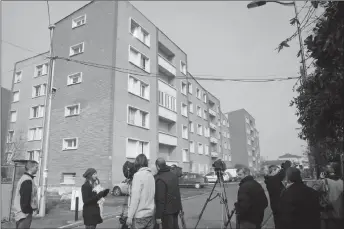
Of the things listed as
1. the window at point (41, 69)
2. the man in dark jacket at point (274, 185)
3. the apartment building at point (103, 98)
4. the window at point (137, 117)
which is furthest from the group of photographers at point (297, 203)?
the window at point (41, 69)

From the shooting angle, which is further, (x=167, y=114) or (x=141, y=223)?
(x=167, y=114)

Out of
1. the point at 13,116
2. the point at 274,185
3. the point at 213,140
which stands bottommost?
the point at 274,185

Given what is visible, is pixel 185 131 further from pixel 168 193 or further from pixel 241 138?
pixel 241 138

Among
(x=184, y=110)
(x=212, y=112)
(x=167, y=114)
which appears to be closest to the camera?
(x=167, y=114)

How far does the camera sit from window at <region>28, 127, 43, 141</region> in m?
29.2

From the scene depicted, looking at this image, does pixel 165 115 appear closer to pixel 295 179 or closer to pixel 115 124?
pixel 115 124

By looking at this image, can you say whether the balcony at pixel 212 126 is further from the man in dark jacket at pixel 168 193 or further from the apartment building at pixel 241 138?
the man in dark jacket at pixel 168 193

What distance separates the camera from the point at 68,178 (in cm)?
2267

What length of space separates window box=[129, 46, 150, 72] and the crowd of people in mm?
20491

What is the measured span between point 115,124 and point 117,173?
3.77 meters

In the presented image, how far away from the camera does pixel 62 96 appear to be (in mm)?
25156

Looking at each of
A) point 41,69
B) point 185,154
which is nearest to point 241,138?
point 185,154

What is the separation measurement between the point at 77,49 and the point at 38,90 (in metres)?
9.17

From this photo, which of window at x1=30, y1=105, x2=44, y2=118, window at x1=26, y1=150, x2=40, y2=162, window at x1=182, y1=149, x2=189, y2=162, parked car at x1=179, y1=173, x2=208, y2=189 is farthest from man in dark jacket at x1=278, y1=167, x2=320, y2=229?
window at x1=30, y1=105, x2=44, y2=118
